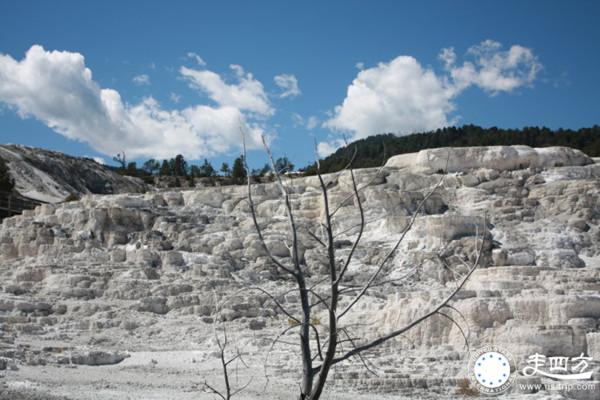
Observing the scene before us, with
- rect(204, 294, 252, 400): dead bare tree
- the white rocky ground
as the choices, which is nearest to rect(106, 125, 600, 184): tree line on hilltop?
the white rocky ground

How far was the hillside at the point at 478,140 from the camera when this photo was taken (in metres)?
45.5

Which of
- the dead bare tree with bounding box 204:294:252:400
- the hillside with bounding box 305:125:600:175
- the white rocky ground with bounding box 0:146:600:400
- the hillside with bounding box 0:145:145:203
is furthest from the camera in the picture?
the hillside with bounding box 305:125:600:175

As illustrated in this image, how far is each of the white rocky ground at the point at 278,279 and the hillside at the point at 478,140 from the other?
47.4ft

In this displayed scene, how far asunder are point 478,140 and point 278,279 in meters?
33.4

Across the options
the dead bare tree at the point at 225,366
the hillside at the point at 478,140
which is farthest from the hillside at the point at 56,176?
the dead bare tree at the point at 225,366

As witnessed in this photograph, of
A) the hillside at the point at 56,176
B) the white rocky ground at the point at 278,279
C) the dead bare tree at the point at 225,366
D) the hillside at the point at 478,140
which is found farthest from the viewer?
the hillside at the point at 478,140

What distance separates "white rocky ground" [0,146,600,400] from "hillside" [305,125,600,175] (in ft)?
47.4

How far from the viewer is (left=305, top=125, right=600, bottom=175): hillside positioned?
45500 mm

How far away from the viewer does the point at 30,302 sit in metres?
16.1

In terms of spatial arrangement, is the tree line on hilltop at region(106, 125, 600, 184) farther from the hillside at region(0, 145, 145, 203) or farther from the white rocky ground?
the white rocky ground

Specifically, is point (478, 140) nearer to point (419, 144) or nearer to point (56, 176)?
point (419, 144)

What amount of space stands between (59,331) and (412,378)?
8505mm

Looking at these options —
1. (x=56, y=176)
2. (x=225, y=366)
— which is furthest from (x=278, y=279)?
(x=56, y=176)

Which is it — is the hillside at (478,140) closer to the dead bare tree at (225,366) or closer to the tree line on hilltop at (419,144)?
the tree line on hilltop at (419,144)
